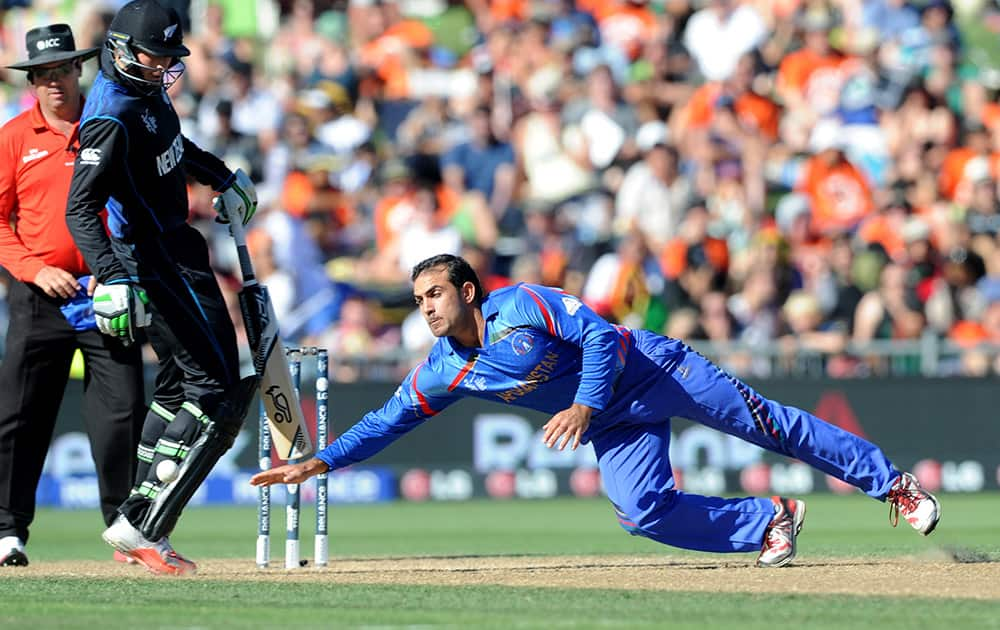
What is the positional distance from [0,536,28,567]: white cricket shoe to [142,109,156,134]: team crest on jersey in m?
2.47

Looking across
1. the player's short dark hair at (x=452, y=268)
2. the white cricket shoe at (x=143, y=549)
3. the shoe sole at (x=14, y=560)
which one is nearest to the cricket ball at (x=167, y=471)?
the white cricket shoe at (x=143, y=549)

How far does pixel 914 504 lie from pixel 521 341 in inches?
82.8

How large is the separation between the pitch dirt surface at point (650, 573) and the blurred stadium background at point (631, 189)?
6552mm

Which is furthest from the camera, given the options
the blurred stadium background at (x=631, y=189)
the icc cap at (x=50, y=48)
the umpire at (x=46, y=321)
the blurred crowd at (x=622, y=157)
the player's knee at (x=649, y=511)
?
the blurred crowd at (x=622, y=157)

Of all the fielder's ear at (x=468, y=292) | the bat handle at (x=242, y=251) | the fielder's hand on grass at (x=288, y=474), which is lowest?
the fielder's hand on grass at (x=288, y=474)

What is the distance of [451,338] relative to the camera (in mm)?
8492

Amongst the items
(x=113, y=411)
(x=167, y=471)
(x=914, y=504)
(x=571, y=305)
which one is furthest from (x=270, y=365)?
(x=914, y=504)

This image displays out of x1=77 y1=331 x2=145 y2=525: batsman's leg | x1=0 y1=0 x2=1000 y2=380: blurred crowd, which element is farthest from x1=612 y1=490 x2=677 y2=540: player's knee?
x1=0 y1=0 x2=1000 y2=380: blurred crowd

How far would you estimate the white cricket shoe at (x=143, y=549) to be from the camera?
853 cm

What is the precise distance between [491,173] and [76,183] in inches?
433

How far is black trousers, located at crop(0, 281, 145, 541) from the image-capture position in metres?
9.44

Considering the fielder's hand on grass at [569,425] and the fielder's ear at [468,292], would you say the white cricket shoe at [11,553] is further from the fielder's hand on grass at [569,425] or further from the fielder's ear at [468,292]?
the fielder's hand on grass at [569,425]

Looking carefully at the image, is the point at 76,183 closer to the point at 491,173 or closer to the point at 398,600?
the point at 398,600

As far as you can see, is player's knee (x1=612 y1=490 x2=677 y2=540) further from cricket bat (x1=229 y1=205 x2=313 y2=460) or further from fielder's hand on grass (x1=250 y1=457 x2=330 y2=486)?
cricket bat (x1=229 y1=205 x2=313 y2=460)
